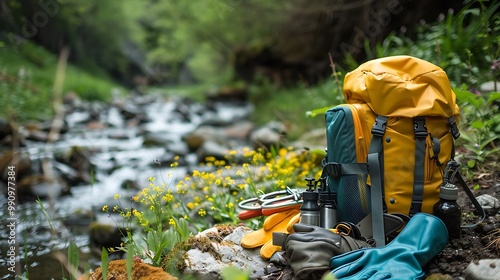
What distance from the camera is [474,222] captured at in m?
2.35

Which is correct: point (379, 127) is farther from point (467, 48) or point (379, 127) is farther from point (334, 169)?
point (467, 48)

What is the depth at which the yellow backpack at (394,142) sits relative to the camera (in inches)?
84.0

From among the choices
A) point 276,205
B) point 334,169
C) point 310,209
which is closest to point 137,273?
point 276,205

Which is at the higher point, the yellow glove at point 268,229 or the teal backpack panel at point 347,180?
the teal backpack panel at point 347,180

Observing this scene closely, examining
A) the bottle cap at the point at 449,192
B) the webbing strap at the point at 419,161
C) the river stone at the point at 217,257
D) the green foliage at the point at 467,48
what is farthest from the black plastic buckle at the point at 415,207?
the green foliage at the point at 467,48

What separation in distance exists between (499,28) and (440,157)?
2.07 m

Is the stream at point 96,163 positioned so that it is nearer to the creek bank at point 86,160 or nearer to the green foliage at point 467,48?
the creek bank at point 86,160

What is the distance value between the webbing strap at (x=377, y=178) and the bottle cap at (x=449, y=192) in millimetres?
290

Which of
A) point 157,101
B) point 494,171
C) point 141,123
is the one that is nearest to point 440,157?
point 494,171

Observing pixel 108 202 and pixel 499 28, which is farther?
pixel 108 202

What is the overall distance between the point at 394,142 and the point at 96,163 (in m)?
5.06

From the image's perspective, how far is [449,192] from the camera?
6.82 ft

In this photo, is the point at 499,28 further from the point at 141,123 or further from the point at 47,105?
the point at 47,105

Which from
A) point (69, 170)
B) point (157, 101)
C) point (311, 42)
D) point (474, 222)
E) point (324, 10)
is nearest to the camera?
point (474, 222)
